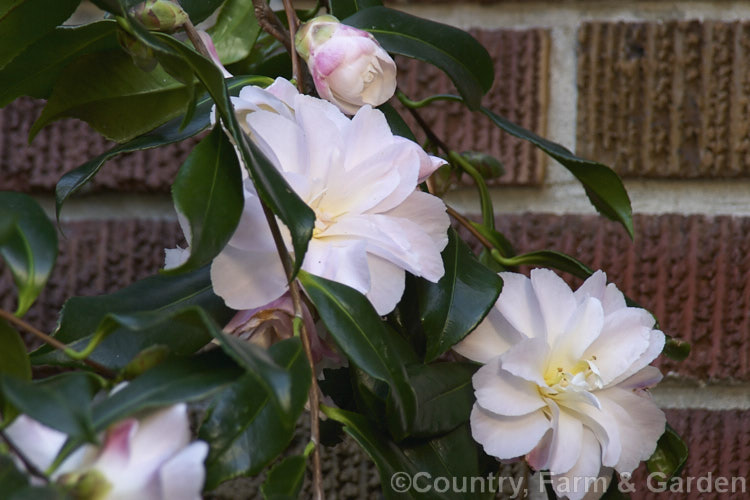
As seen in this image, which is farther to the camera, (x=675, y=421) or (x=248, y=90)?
(x=675, y=421)

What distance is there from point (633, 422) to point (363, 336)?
0.49 ft

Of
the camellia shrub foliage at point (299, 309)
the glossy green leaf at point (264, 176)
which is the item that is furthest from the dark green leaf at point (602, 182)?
the glossy green leaf at point (264, 176)

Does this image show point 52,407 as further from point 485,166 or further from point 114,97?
point 485,166

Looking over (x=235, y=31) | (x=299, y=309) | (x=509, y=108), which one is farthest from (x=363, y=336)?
(x=509, y=108)

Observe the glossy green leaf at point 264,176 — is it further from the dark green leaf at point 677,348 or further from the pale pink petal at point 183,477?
the dark green leaf at point 677,348

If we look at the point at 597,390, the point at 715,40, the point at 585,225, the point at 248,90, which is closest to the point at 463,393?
the point at 597,390

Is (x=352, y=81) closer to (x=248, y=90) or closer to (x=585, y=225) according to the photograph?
(x=248, y=90)

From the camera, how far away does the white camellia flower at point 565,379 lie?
0.37m

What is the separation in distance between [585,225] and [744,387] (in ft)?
0.56

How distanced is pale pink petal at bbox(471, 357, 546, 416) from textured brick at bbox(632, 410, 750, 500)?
0.93ft

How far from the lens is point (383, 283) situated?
1.13 ft

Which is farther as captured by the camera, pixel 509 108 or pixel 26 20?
pixel 509 108

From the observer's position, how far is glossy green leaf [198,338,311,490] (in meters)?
0.28

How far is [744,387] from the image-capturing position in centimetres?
63
